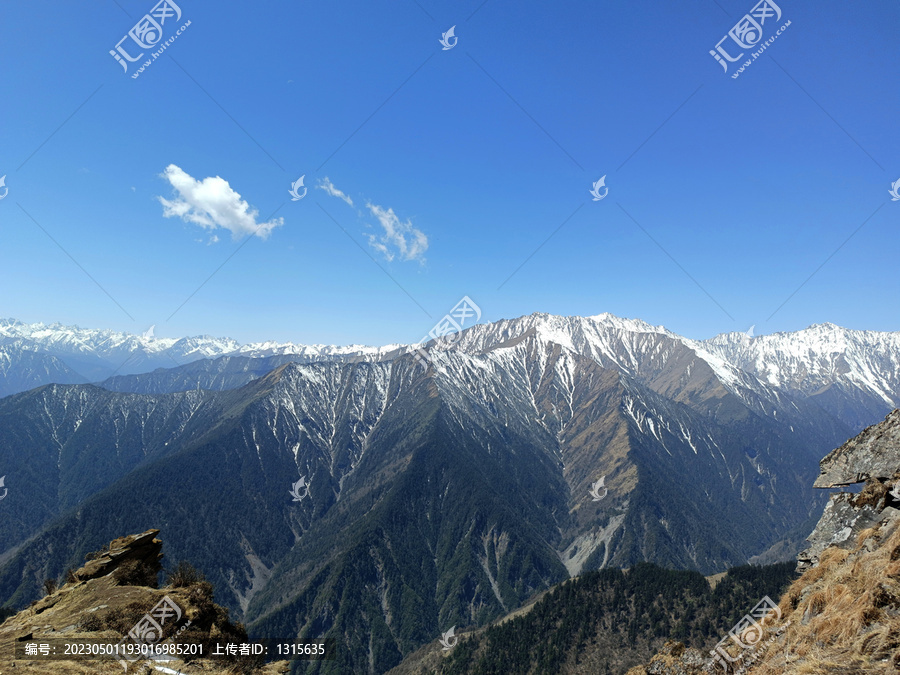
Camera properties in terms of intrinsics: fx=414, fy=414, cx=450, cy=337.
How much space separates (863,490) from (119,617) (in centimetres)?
5195

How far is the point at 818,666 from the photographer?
17047 millimetres

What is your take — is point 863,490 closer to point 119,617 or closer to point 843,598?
point 843,598

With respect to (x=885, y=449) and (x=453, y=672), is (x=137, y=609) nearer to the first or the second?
(x=885, y=449)

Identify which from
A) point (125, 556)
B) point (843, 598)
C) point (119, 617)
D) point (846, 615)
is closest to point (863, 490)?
point (843, 598)

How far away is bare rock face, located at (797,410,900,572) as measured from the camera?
26.8 m

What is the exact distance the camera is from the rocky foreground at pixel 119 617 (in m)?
24.3

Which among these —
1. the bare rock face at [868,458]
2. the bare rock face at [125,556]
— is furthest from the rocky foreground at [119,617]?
the bare rock face at [868,458]

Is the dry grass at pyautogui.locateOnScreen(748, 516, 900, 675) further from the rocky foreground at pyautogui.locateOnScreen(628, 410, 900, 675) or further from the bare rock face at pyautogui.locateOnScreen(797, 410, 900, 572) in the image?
the bare rock face at pyautogui.locateOnScreen(797, 410, 900, 572)

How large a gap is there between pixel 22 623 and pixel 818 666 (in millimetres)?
49133

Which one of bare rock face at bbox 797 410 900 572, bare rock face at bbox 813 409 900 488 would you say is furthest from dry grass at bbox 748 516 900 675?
bare rock face at bbox 813 409 900 488

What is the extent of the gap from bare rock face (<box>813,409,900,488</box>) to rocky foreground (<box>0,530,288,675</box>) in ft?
142

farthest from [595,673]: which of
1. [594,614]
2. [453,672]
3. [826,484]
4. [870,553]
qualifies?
[870,553]

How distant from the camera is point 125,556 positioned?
3575 centimetres

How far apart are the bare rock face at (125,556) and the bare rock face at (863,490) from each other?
52565mm
